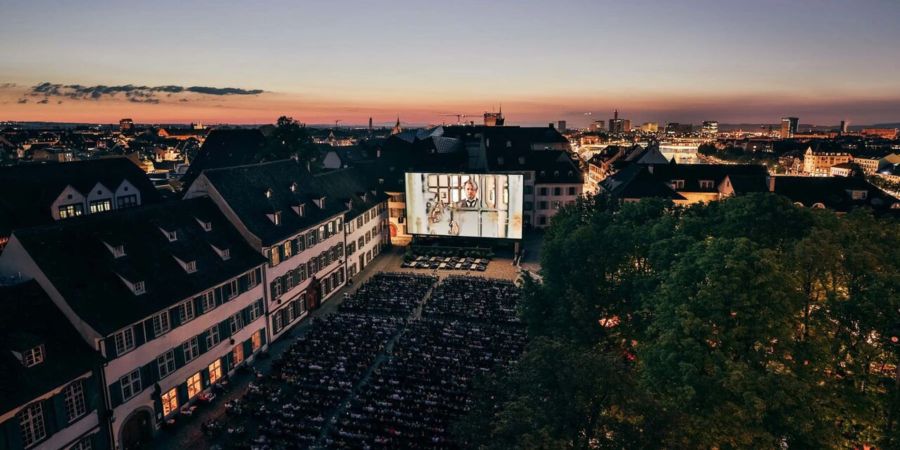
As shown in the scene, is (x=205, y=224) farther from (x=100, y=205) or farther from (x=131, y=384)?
(x=100, y=205)

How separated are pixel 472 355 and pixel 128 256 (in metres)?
26.4

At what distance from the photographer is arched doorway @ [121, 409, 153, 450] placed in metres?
33.1

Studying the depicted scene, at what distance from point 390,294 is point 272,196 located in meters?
16.7

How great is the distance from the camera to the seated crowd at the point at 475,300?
5316cm

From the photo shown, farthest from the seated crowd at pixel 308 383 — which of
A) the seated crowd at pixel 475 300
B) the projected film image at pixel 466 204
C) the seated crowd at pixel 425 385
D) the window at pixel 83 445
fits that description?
the projected film image at pixel 466 204

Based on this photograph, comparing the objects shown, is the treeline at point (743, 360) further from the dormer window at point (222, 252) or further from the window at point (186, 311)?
the dormer window at point (222, 252)

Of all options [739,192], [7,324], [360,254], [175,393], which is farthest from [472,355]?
[739,192]

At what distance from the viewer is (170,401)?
36.8 meters

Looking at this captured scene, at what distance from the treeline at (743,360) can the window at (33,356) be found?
2261 centimetres

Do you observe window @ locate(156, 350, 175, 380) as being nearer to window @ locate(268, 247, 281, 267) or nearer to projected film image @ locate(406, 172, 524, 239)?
window @ locate(268, 247, 281, 267)

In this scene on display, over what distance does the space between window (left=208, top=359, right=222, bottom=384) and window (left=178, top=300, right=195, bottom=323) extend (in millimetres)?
4781

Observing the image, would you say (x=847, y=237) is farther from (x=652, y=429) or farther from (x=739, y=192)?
(x=739, y=192)

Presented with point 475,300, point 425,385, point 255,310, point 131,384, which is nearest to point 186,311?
point 131,384

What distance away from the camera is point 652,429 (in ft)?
63.0
